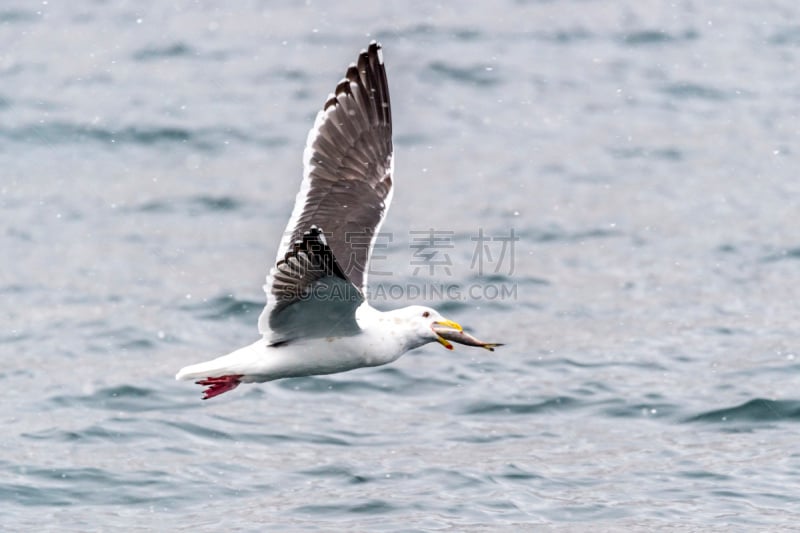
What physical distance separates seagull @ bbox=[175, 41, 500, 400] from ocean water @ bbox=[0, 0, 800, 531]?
2.15 meters

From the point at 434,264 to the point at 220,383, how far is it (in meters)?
6.47

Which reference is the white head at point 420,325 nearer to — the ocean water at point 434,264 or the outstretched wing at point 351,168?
the outstretched wing at point 351,168

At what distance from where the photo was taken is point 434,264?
54.0ft

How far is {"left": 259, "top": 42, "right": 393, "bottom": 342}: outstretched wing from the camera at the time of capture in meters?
10.6

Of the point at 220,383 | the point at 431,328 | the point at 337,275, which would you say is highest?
the point at 337,275

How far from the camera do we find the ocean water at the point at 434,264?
→ 40.8 ft

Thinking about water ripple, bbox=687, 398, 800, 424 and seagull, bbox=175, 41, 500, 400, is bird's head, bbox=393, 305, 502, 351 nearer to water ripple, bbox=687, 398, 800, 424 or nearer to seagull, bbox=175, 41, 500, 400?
seagull, bbox=175, 41, 500, 400

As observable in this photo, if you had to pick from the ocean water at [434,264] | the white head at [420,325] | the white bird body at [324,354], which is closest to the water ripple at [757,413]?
the ocean water at [434,264]

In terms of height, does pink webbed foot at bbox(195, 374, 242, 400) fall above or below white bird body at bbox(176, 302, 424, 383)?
below

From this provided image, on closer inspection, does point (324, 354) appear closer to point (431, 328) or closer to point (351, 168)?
point (431, 328)

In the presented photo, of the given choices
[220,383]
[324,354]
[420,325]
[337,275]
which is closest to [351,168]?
[420,325]

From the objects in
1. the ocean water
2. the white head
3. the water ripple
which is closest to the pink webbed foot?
the white head

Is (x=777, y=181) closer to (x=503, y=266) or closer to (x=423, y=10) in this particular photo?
(x=503, y=266)

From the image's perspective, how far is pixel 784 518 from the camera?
1170 cm
